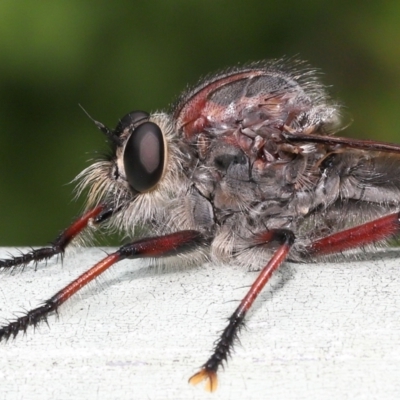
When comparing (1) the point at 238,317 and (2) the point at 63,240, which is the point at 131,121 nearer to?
(2) the point at 63,240

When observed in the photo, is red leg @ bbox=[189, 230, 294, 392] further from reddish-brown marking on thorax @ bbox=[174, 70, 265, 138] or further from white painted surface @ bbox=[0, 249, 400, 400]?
reddish-brown marking on thorax @ bbox=[174, 70, 265, 138]

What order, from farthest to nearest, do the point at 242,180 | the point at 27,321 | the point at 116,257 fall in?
the point at 242,180 → the point at 116,257 → the point at 27,321

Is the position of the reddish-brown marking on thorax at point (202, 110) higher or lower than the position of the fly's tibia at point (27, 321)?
higher

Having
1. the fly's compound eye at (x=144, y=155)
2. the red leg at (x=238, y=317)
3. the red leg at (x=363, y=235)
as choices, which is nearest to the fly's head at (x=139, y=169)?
the fly's compound eye at (x=144, y=155)

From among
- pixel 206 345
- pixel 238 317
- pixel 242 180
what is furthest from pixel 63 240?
pixel 206 345

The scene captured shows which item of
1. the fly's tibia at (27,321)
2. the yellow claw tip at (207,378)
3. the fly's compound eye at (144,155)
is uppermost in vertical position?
the fly's compound eye at (144,155)

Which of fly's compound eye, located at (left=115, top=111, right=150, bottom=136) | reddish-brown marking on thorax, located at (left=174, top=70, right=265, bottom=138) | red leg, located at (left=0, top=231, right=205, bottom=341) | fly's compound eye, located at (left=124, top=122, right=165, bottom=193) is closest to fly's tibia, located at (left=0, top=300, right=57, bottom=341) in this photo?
red leg, located at (left=0, top=231, right=205, bottom=341)

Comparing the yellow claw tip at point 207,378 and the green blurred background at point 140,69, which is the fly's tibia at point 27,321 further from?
the green blurred background at point 140,69
